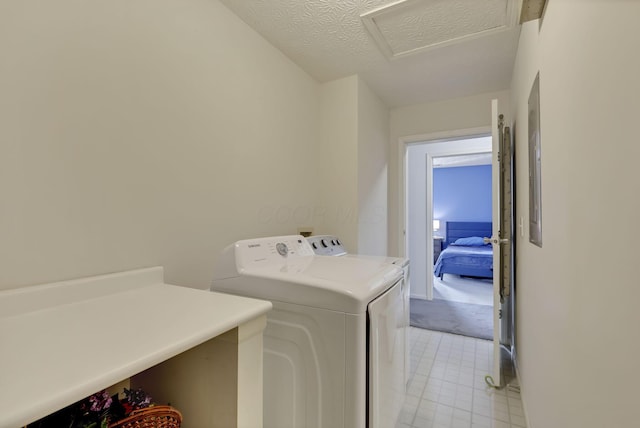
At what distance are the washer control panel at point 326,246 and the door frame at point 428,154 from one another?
47.3 inches

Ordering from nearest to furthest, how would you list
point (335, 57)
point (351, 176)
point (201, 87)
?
point (201, 87)
point (335, 57)
point (351, 176)

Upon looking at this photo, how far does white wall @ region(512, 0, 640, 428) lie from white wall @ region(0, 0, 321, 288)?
1.45 m

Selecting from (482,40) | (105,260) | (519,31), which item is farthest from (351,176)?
(105,260)

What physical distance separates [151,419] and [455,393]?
6.16 feet

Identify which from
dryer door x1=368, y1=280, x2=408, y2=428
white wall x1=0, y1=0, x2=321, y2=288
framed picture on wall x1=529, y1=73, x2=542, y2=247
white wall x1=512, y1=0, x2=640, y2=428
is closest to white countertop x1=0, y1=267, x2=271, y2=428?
white wall x1=0, y1=0, x2=321, y2=288

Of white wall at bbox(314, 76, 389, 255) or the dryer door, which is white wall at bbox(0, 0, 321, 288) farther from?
the dryer door

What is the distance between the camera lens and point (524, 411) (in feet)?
5.50

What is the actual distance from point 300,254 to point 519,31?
6.39 ft

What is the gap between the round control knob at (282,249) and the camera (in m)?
1.54

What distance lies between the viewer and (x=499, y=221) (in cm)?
195

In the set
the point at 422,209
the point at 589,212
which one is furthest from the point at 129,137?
the point at 422,209

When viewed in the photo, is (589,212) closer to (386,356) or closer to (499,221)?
(386,356)

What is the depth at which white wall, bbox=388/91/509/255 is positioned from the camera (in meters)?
2.69

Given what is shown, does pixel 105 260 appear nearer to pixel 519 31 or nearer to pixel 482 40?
pixel 482 40
